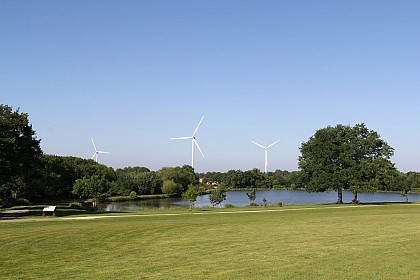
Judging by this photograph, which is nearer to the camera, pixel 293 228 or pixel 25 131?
pixel 293 228

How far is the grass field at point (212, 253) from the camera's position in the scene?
12969 mm

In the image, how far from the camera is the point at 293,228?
24.1 meters

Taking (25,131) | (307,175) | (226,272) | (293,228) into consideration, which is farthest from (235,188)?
(226,272)

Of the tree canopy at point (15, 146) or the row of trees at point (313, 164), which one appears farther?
the row of trees at point (313, 164)

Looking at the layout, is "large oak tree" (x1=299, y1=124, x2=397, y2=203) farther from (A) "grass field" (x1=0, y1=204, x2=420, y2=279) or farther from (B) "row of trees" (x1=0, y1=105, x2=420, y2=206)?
(A) "grass field" (x1=0, y1=204, x2=420, y2=279)

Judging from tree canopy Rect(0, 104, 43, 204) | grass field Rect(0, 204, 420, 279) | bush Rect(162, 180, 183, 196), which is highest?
tree canopy Rect(0, 104, 43, 204)

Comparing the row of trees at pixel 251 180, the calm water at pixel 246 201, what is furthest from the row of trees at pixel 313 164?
the row of trees at pixel 251 180

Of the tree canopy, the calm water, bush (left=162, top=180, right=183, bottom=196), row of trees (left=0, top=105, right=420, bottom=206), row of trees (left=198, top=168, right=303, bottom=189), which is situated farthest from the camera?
row of trees (left=198, top=168, right=303, bottom=189)

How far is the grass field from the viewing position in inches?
511

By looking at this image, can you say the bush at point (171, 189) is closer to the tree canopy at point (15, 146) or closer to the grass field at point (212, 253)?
the tree canopy at point (15, 146)

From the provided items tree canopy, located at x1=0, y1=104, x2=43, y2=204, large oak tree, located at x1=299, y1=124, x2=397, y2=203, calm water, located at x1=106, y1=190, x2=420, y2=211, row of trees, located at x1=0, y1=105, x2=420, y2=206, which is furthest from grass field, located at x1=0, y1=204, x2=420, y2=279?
calm water, located at x1=106, y1=190, x2=420, y2=211

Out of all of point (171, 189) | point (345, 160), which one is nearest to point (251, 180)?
point (171, 189)

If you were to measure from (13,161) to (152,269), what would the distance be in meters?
36.2

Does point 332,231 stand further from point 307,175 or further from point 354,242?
point 307,175
